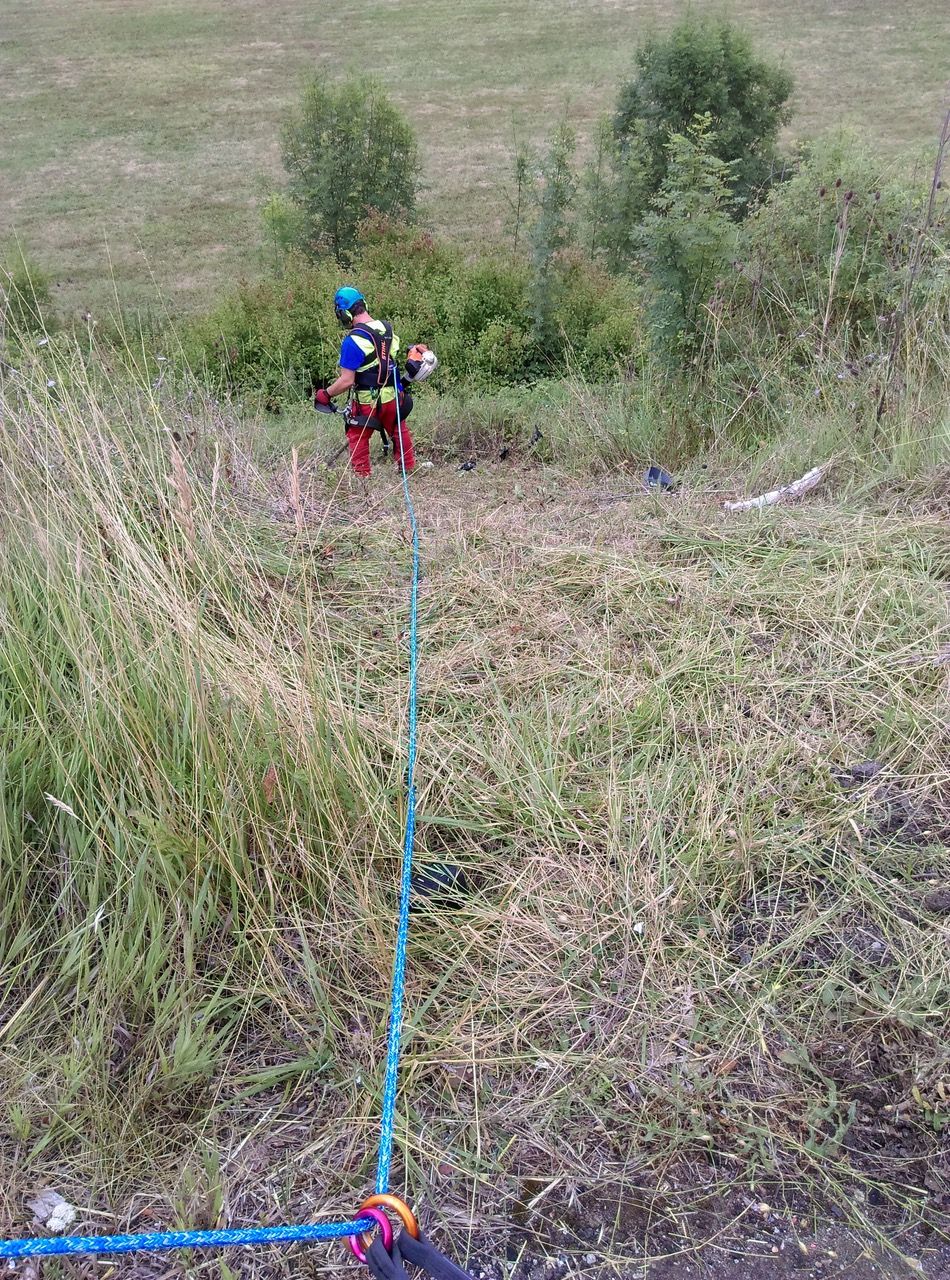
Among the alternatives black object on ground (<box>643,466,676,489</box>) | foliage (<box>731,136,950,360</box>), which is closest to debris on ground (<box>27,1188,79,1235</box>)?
black object on ground (<box>643,466,676,489</box>)

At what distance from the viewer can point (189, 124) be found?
31156 millimetres

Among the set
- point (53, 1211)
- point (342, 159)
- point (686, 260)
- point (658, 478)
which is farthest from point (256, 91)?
point (53, 1211)

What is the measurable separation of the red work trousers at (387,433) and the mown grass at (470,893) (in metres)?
2.43

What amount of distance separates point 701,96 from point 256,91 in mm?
23807

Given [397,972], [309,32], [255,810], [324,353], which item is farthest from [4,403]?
[309,32]

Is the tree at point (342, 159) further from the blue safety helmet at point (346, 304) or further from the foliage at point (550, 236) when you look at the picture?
the blue safety helmet at point (346, 304)

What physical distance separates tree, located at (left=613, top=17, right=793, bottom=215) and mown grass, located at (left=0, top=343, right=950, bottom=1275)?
15193 millimetres

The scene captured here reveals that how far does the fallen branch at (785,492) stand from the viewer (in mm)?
3734

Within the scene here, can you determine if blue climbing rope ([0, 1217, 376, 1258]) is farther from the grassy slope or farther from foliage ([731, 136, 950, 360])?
the grassy slope

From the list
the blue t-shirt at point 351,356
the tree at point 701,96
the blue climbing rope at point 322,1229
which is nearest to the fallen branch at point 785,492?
the blue climbing rope at point 322,1229

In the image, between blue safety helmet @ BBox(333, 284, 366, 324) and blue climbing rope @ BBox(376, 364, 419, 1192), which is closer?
blue climbing rope @ BBox(376, 364, 419, 1192)

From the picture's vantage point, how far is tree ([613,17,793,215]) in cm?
1625

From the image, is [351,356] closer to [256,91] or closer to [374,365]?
[374,365]

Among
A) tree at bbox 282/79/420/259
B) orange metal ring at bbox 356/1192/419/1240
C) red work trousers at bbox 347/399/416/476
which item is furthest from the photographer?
tree at bbox 282/79/420/259
